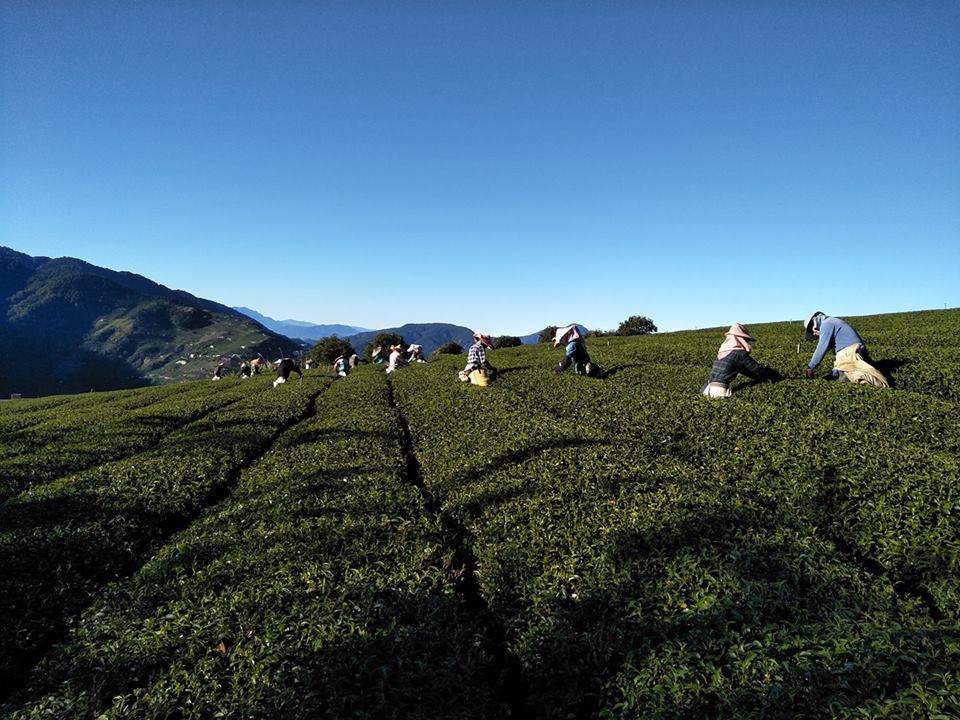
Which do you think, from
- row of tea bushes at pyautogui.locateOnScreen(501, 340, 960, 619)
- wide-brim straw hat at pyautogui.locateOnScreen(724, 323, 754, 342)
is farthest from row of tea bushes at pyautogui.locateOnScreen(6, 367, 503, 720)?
wide-brim straw hat at pyautogui.locateOnScreen(724, 323, 754, 342)

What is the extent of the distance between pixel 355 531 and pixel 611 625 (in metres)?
4.22

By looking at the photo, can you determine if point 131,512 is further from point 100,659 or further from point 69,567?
point 100,659

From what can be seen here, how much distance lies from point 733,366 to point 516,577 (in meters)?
12.3

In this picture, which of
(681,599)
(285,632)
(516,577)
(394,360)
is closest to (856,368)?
(681,599)

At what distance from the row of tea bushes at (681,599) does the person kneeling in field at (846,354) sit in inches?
311

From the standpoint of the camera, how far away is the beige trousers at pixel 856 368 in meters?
14.5

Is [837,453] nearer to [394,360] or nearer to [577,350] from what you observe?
[577,350]

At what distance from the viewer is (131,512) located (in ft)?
29.3

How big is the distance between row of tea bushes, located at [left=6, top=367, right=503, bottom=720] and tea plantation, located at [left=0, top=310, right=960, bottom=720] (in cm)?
3

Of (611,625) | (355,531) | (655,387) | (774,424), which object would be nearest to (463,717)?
(611,625)

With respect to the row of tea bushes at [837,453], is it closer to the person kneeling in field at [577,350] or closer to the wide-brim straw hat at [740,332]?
the wide-brim straw hat at [740,332]

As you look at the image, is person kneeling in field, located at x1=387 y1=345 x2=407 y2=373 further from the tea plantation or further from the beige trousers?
the beige trousers

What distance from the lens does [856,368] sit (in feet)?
49.0

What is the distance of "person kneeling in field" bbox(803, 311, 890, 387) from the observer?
48.1 ft
